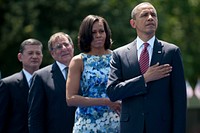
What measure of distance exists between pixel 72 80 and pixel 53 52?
139 cm

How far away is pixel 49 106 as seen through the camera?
10.9 meters

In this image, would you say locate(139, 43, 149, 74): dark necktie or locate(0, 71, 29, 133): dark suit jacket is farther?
locate(0, 71, 29, 133): dark suit jacket

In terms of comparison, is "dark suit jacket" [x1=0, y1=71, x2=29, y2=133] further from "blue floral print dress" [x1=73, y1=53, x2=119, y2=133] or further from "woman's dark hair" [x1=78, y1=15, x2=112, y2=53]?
"woman's dark hair" [x1=78, y1=15, x2=112, y2=53]

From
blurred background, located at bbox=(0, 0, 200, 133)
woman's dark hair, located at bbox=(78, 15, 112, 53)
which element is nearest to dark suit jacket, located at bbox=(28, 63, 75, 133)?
woman's dark hair, located at bbox=(78, 15, 112, 53)

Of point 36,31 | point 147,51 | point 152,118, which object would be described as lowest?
point 152,118

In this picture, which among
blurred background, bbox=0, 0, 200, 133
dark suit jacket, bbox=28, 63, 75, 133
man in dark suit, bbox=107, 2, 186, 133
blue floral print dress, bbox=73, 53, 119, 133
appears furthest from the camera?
blurred background, bbox=0, 0, 200, 133

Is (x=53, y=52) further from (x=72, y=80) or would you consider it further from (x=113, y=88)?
(x=113, y=88)

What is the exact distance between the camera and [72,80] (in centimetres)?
998

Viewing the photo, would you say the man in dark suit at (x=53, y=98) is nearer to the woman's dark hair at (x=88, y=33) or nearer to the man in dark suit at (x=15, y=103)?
the man in dark suit at (x=15, y=103)

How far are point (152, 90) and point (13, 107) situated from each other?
11.4 feet

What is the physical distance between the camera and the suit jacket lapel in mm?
9008

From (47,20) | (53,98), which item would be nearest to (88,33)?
(53,98)

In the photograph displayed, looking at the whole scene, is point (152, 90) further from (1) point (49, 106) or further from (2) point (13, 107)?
(2) point (13, 107)

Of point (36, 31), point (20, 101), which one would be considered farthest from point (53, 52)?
point (36, 31)
